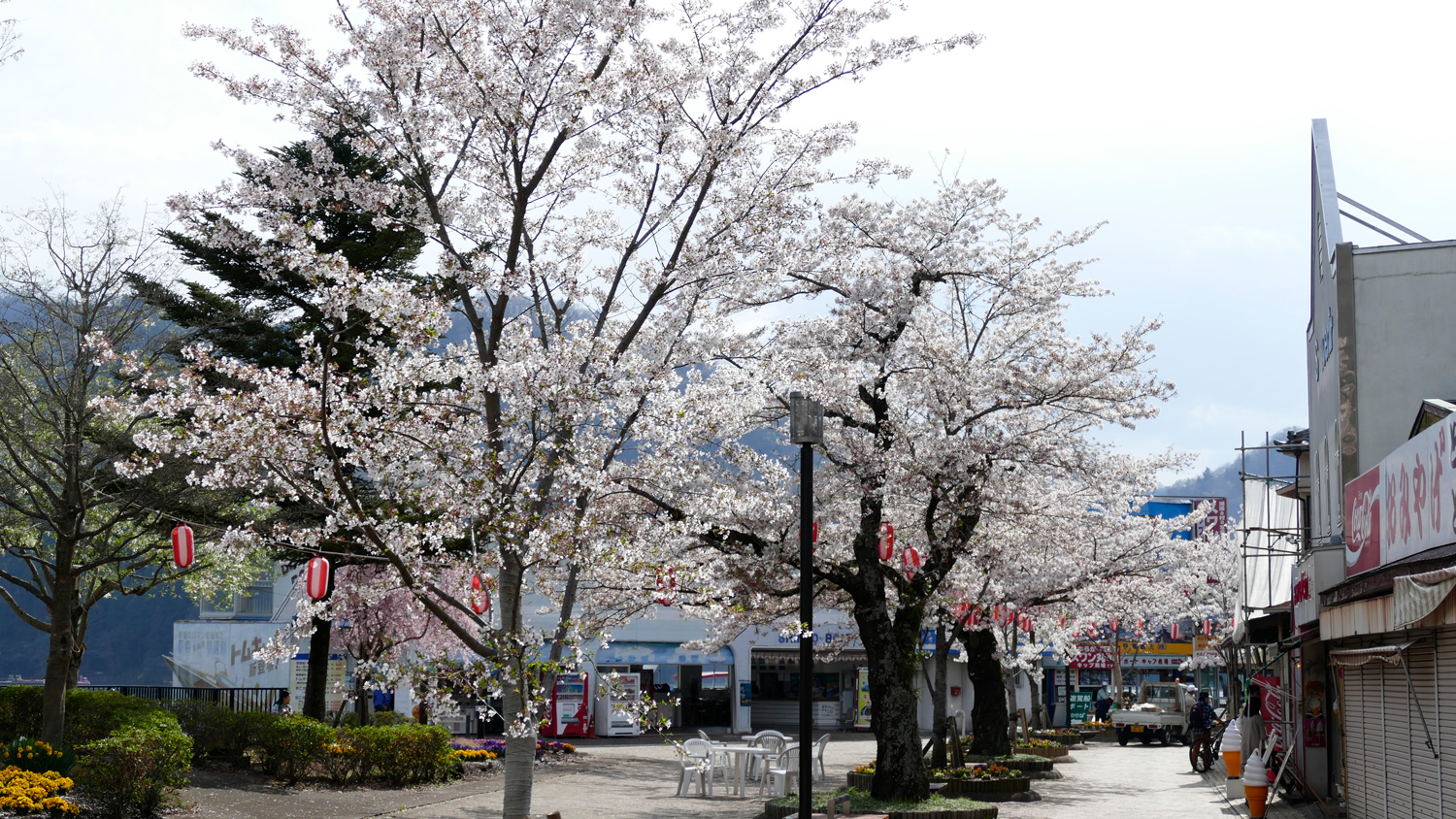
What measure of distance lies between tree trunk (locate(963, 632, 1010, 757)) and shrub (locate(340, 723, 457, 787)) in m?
12.4

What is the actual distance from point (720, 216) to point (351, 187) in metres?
3.48

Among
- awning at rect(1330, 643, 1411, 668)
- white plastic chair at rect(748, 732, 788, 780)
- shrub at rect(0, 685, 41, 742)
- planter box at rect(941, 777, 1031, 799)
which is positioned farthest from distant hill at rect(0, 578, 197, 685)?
awning at rect(1330, 643, 1411, 668)

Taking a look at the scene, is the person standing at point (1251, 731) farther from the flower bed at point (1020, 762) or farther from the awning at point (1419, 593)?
the awning at point (1419, 593)

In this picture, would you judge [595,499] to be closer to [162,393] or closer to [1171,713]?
[162,393]

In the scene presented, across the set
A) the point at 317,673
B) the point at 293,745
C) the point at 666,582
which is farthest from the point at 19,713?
the point at 666,582

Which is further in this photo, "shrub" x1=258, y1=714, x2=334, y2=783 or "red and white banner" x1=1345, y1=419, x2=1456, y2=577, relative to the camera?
"shrub" x1=258, y1=714, x2=334, y2=783

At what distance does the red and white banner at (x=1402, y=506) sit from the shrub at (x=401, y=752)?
14.8 m

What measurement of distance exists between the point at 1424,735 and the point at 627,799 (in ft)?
39.4

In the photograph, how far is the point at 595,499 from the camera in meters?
10.2

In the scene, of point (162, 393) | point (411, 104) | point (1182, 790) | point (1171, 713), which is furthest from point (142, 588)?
point (1171, 713)

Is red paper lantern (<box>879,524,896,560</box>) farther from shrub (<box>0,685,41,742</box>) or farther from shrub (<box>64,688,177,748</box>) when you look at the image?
shrub (<box>0,685,41,742</box>)

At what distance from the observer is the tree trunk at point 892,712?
54.4ft

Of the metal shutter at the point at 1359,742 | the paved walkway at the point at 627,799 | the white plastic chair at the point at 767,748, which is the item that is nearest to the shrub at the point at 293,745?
the paved walkway at the point at 627,799

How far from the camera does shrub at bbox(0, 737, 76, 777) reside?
535 inches
